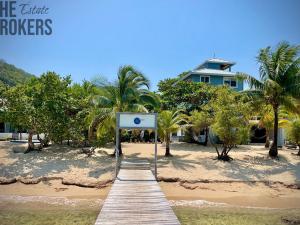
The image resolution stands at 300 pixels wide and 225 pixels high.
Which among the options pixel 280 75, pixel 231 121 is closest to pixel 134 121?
pixel 231 121

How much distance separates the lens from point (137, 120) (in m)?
15.7

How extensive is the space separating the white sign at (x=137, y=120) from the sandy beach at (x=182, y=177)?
3020 millimetres

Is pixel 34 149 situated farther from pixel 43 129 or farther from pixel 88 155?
pixel 88 155

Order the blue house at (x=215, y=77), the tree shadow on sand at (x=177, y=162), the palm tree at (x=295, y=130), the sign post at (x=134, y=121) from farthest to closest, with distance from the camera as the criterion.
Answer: the blue house at (x=215, y=77), the palm tree at (x=295, y=130), the tree shadow on sand at (x=177, y=162), the sign post at (x=134, y=121)

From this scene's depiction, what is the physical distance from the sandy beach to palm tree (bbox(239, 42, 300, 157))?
4260 millimetres

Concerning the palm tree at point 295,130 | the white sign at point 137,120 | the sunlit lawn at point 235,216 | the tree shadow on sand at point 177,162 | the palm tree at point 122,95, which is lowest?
the sunlit lawn at point 235,216

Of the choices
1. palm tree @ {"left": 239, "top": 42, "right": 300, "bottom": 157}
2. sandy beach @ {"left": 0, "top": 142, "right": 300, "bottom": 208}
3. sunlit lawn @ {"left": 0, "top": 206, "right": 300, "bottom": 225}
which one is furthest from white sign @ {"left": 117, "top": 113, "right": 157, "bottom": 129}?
palm tree @ {"left": 239, "top": 42, "right": 300, "bottom": 157}

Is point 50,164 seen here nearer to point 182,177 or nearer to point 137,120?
point 137,120

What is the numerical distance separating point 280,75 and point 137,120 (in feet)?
35.7

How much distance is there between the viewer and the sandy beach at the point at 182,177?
579 inches

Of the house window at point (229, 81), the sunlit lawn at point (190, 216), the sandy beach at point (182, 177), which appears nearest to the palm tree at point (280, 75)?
the sandy beach at point (182, 177)

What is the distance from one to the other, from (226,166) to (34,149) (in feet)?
42.7

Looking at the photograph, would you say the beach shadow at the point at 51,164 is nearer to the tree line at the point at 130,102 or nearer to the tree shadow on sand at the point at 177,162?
the tree line at the point at 130,102

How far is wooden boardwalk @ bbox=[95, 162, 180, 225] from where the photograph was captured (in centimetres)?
855
